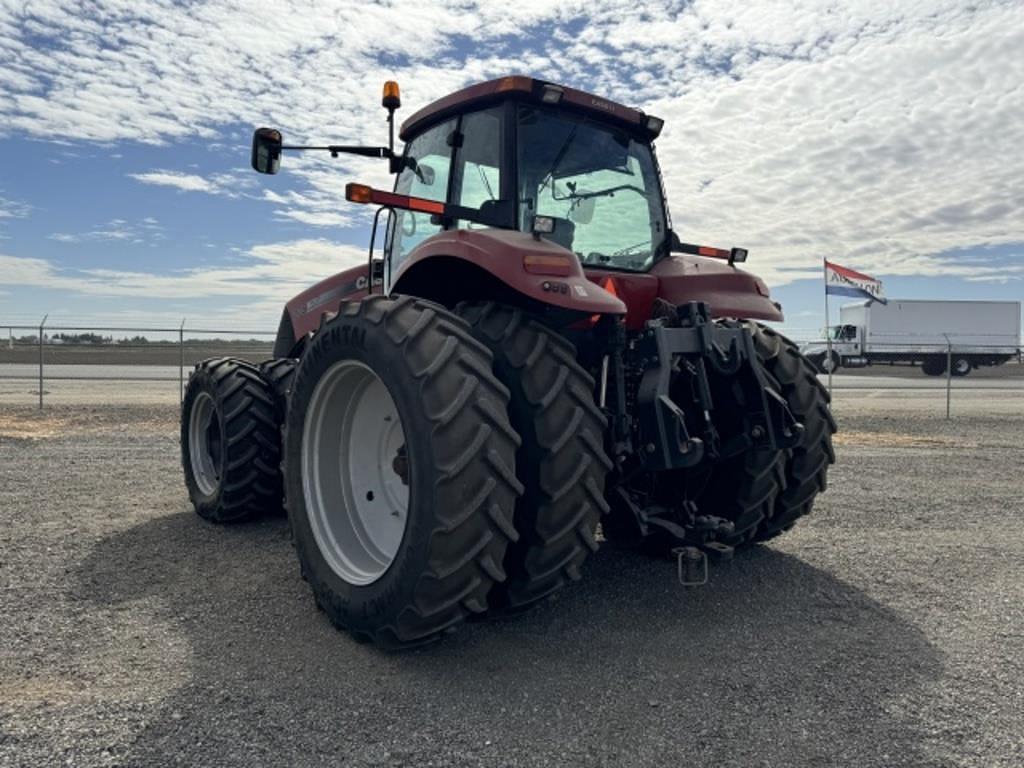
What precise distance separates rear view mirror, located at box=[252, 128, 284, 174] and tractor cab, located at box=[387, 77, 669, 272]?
29.8 inches

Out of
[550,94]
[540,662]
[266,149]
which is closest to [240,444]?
[266,149]

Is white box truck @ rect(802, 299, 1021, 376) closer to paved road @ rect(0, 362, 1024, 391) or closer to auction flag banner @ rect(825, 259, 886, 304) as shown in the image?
paved road @ rect(0, 362, 1024, 391)

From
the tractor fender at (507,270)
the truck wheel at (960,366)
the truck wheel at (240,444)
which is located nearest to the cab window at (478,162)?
the tractor fender at (507,270)

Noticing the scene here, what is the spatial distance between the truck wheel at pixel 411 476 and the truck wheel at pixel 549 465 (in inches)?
5.0

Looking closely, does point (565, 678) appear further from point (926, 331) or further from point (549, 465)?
point (926, 331)

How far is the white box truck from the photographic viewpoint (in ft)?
110

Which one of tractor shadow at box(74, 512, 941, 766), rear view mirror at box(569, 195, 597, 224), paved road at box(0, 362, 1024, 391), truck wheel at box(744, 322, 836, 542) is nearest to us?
tractor shadow at box(74, 512, 941, 766)

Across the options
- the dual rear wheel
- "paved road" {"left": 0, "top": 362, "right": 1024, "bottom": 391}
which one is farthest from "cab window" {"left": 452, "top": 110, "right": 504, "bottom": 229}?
"paved road" {"left": 0, "top": 362, "right": 1024, "bottom": 391}

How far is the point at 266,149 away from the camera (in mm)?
4363

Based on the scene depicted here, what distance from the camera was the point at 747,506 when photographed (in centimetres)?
411

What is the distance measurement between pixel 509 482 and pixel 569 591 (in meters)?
1.44

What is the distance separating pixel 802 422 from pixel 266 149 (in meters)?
3.36

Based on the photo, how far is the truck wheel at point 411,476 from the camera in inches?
114

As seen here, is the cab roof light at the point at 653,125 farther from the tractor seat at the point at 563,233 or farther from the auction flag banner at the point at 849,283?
the auction flag banner at the point at 849,283
